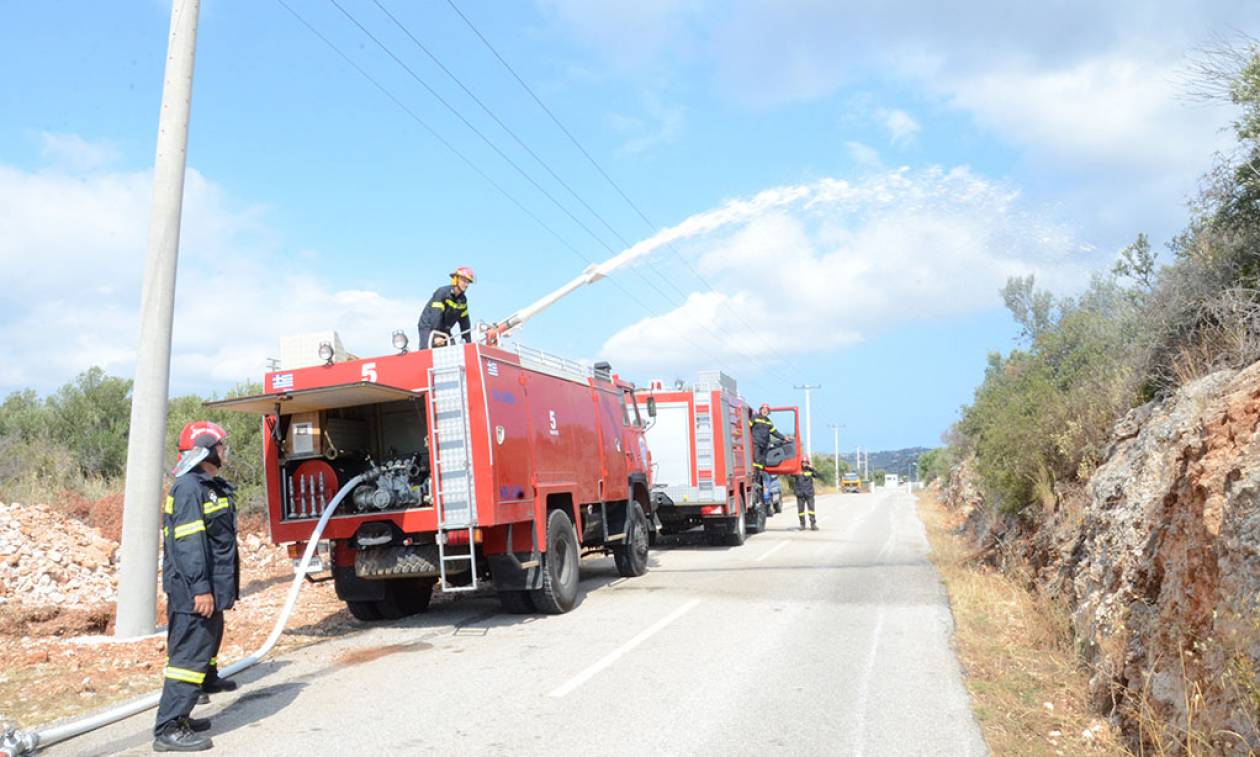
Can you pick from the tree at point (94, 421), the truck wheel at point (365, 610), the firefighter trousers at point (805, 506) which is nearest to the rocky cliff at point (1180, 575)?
the truck wheel at point (365, 610)

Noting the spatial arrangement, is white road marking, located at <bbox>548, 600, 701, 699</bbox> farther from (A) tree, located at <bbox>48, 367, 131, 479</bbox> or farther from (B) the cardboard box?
(A) tree, located at <bbox>48, 367, 131, 479</bbox>

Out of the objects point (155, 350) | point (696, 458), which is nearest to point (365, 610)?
point (155, 350)

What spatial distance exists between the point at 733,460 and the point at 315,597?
8.75 metres

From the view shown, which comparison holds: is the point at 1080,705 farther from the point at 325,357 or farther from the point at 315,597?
the point at 315,597

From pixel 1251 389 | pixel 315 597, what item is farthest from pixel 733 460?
pixel 1251 389

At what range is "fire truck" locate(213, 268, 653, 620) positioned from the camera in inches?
338

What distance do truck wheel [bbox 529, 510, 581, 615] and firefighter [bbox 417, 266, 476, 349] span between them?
2353 millimetres

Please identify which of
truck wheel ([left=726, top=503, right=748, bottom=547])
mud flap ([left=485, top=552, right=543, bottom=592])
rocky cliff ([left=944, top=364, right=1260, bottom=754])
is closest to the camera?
rocky cliff ([left=944, top=364, right=1260, bottom=754])

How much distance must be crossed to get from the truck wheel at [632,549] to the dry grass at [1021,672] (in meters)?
4.11

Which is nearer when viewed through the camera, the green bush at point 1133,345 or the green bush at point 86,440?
the green bush at point 1133,345

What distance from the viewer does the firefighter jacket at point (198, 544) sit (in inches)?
215

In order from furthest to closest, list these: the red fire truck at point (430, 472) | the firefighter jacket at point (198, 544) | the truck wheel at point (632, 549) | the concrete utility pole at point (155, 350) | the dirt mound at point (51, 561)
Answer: the truck wheel at point (632, 549)
the dirt mound at point (51, 561)
the red fire truck at point (430, 472)
the concrete utility pole at point (155, 350)
the firefighter jacket at point (198, 544)

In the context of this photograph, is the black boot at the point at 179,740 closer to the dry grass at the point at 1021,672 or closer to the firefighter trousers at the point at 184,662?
the firefighter trousers at the point at 184,662

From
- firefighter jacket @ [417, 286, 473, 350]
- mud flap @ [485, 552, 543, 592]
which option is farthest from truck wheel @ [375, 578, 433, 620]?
firefighter jacket @ [417, 286, 473, 350]
